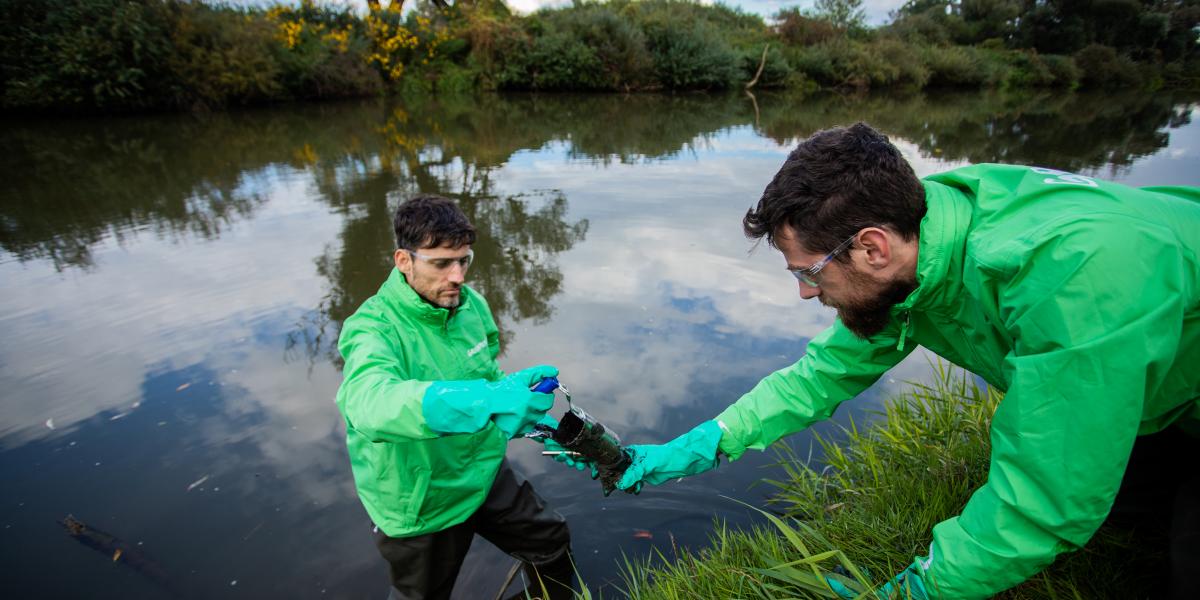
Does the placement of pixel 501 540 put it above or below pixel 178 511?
above

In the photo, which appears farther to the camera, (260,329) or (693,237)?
(693,237)

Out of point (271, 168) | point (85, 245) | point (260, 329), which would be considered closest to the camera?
point (260, 329)

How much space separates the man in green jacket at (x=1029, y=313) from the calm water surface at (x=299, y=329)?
5.85 feet

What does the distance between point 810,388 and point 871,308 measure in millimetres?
570

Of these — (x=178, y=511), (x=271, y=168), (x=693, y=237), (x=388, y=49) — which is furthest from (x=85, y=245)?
(x=388, y=49)

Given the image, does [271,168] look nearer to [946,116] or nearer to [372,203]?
[372,203]

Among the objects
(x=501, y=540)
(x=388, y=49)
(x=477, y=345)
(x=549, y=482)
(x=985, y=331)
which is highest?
(x=388, y=49)

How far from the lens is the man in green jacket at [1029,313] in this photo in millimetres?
1248

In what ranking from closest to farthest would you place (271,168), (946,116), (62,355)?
(62,355), (271,168), (946,116)

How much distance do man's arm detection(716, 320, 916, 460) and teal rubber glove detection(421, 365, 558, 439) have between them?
1.08 m

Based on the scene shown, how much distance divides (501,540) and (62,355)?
446cm

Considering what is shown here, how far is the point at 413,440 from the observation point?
196 centimetres

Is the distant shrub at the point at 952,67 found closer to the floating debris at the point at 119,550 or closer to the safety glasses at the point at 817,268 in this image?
the safety glasses at the point at 817,268

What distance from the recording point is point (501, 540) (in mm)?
2877
